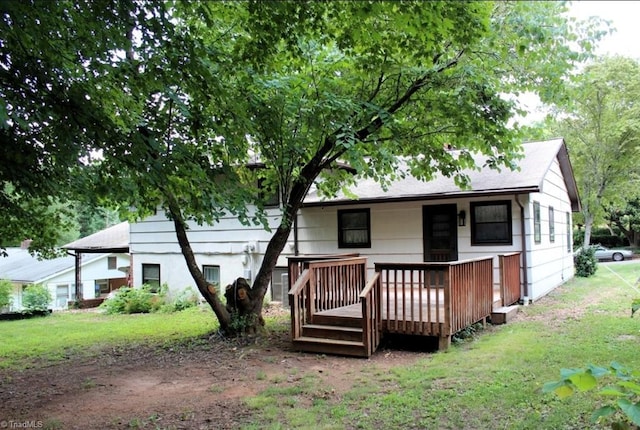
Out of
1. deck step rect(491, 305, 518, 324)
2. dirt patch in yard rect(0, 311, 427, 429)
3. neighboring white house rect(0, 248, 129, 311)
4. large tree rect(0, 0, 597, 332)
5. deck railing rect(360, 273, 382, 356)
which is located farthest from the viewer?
neighboring white house rect(0, 248, 129, 311)

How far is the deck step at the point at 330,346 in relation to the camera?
6.73m

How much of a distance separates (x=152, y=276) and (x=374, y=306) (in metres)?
10.6

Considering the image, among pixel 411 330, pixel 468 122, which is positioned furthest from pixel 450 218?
pixel 411 330

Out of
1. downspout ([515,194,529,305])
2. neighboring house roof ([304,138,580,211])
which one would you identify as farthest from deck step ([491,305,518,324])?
neighboring house roof ([304,138,580,211])

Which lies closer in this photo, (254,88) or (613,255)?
(254,88)

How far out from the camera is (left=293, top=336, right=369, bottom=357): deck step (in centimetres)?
673

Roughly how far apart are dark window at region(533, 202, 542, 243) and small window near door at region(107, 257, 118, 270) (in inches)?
1030

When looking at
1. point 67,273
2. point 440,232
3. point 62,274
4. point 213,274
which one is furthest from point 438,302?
point 67,273

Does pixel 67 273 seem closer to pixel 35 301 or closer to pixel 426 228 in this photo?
pixel 35 301

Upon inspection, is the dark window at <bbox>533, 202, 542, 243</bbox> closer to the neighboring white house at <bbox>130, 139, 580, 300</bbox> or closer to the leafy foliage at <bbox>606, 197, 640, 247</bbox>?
the neighboring white house at <bbox>130, 139, 580, 300</bbox>

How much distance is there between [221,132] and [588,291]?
11.0 meters

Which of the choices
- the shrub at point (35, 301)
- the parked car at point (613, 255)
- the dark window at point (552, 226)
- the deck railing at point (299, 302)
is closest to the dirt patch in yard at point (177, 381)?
the deck railing at point (299, 302)

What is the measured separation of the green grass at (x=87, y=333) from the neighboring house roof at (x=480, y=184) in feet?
14.2

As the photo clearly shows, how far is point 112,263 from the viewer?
29.8m
